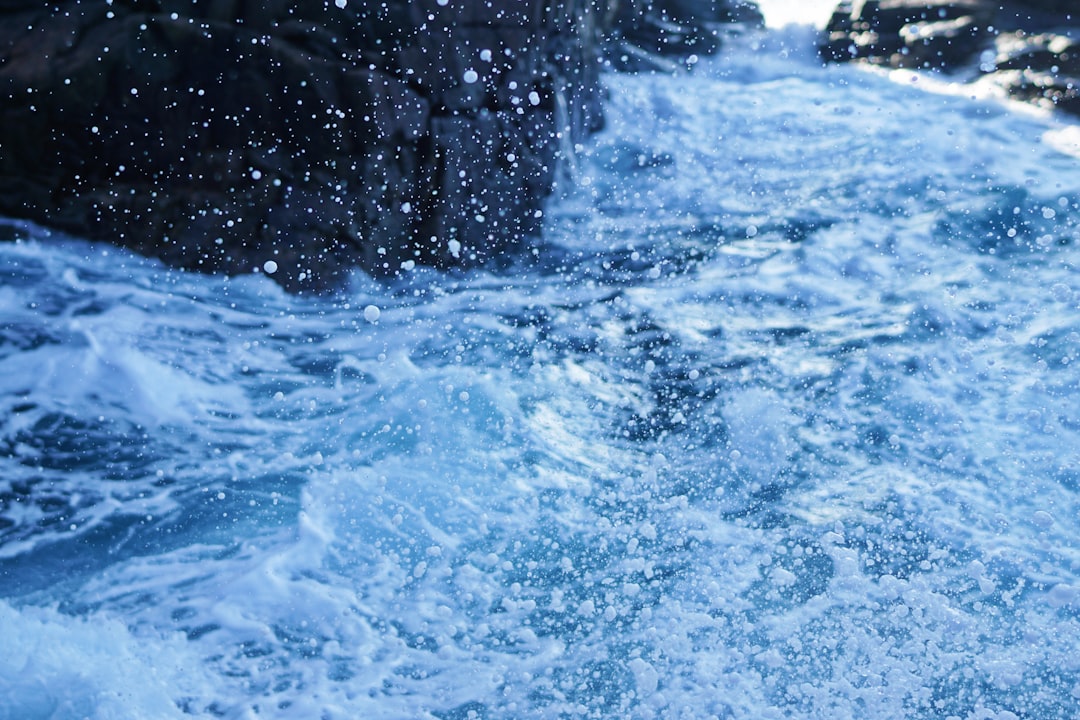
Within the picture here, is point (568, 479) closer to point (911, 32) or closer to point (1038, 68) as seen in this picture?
point (1038, 68)

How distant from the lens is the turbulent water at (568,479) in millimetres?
2779

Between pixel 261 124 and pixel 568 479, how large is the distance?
2370mm

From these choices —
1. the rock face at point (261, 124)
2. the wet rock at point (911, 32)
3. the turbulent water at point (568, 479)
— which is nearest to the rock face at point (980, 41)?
the wet rock at point (911, 32)

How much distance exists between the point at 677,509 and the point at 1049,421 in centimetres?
167

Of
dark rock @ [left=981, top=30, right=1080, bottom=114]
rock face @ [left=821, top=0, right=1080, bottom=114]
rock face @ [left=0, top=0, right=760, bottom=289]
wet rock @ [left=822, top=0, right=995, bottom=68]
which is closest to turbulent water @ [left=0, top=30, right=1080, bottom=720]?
rock face @ [left=0, top=0, right=760, bottom=289]

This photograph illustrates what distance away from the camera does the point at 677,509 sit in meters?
3.49

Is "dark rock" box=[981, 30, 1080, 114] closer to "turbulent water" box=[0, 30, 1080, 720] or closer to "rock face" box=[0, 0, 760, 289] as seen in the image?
"turbulent water" box=[0, 30, 1080, 720]

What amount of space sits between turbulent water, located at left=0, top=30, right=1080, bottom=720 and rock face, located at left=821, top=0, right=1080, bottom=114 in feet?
8.26

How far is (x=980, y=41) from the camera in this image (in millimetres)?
8672

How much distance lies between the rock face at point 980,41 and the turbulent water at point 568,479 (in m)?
2.52

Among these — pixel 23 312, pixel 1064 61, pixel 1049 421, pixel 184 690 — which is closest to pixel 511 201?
pixel 23 312

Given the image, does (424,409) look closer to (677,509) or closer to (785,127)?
(677,509)

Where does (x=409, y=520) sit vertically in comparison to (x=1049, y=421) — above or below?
below

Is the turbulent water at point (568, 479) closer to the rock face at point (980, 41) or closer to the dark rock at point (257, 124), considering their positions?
the dark rock at point (257, 124)
